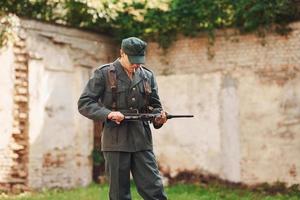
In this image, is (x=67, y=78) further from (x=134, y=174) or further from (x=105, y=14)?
(x=134, y=174)

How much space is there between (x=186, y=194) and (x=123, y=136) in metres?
4.82

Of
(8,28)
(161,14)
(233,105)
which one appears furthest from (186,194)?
(8,28)

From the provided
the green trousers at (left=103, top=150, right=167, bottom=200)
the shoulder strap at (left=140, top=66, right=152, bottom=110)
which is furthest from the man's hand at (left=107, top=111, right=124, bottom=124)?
the shoulder strap at (left=140, top=66, right=152, bottom=110)

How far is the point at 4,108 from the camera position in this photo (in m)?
10.6

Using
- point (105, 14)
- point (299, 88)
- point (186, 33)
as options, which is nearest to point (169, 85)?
point (186, 33)

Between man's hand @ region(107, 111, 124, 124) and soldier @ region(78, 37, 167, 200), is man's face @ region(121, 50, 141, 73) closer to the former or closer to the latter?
soldier @ region(78, 37, 167, 200)

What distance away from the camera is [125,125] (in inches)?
218

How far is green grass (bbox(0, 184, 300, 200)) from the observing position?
372 inches

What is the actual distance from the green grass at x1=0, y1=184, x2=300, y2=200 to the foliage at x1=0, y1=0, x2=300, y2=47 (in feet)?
9.88

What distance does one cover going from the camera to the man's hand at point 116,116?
5.28 metres

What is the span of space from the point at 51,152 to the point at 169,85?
2.76 metres

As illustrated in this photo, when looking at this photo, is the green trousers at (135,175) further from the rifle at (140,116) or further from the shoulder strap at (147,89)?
the shoulder strap at (147,89)

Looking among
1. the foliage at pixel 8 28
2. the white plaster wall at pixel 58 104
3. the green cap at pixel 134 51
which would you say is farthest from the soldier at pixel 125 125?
the white plaster wall at pixel 58 104

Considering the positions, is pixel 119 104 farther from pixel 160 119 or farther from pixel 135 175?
pixel 135 175
